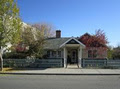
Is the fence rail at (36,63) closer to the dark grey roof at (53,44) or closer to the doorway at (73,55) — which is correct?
the dark grey roof at (53,44)

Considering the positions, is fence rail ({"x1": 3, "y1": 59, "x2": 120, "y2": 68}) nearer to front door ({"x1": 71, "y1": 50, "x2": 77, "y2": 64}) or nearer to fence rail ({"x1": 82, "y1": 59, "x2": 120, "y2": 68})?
fence rail ({"x1": 82, "y1": 59, "x2": 120, "y2": 68})

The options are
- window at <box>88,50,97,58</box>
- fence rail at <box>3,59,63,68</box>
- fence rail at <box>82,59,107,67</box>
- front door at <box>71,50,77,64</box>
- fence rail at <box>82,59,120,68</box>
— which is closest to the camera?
fence rail at <box>82,59,120,68</box>

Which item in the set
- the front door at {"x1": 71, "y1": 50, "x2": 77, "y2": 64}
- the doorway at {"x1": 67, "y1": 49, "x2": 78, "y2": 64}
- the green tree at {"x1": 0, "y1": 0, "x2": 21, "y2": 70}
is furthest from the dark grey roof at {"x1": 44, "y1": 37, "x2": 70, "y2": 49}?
the green tree at {"x1": 0, "y1": 0, "x2": 21, "y2": 70}

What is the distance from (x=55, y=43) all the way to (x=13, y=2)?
1412 centimetres

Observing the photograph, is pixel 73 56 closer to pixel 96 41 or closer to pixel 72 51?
pixel 72 51

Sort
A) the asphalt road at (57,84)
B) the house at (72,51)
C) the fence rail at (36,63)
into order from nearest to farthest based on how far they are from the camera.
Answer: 1. the asphalt road at (57,84)
2. the fence rail at (36,63)
3. the house at (72,51)

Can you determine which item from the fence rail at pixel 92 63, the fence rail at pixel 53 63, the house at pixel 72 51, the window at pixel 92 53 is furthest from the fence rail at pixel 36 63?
the window at pixel 92 53

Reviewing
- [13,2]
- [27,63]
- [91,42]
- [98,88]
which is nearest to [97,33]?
[91,42]

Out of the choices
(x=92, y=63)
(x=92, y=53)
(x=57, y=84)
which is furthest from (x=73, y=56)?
(x=57, y=84)

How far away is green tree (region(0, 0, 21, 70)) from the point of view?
878 inches

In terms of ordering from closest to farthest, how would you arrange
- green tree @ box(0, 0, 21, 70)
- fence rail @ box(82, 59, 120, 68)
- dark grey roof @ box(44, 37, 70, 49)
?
green tree @ box(0, 0, 21, 70), fence rail @ box(82, 59, 120, 68), dark grey roof @ box(44, 37, 70, 49)

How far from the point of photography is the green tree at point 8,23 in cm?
2231

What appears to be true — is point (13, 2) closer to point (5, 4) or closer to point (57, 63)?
point (5, 4)

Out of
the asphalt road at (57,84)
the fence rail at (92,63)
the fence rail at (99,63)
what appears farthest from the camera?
the fence rail at (92,63)
